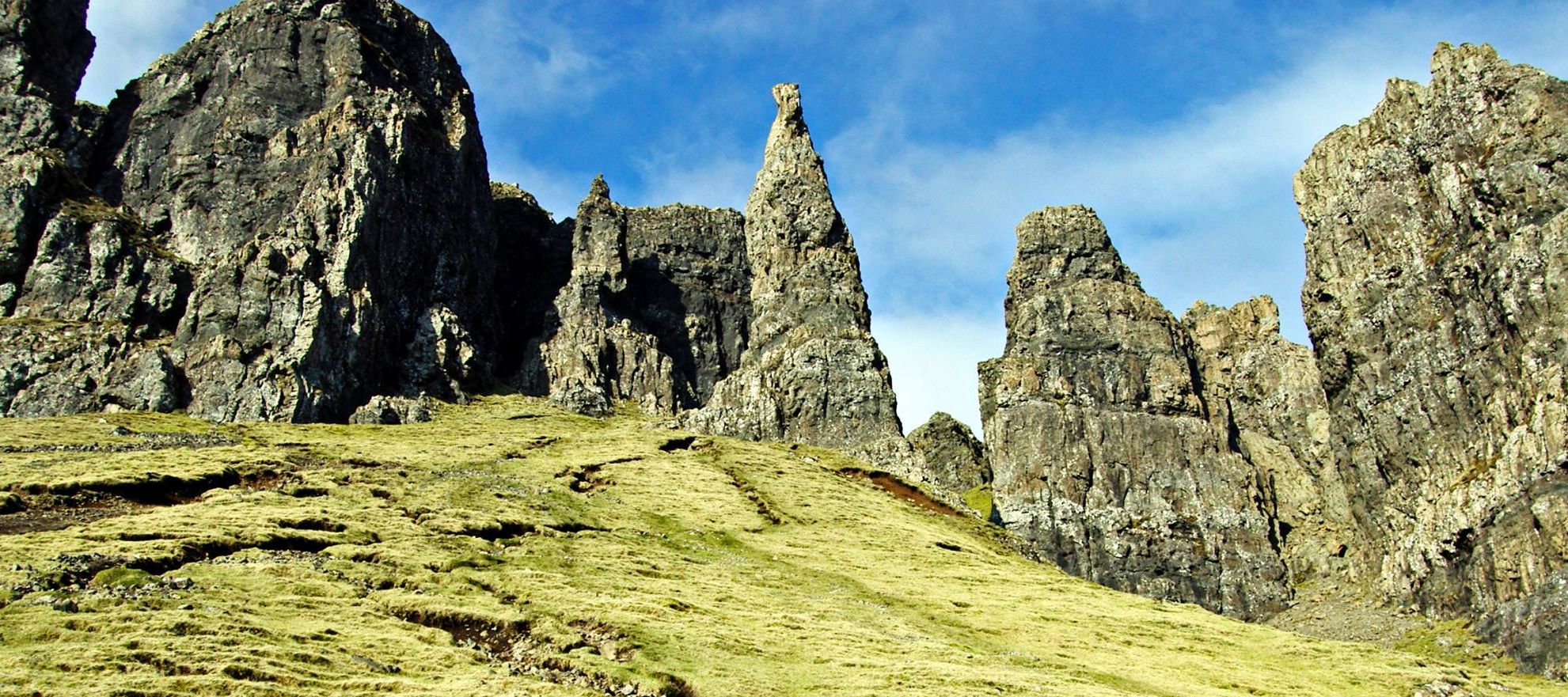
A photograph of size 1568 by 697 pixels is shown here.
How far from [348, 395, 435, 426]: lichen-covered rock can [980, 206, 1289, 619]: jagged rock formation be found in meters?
89.6

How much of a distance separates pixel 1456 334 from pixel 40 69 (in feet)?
649

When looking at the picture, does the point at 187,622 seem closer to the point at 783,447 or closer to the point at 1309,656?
the point at 1309,656

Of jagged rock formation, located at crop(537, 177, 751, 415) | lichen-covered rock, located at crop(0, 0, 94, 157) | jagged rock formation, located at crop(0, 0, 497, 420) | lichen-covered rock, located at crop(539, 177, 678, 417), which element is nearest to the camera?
jagged rock formation, located at crop(0, 0, 497, 420)

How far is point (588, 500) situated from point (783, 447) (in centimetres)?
4681

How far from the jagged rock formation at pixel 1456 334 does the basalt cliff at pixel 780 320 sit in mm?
425

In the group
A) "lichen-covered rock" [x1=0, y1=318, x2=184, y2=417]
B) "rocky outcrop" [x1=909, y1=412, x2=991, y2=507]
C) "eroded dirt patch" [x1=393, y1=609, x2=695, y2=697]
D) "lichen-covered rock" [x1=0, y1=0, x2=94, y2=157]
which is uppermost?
"lichen-covered rock" [x1=0, y1=0, x2=94, y2=157]

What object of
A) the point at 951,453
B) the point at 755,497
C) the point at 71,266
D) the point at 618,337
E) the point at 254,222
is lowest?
the point at 755,497

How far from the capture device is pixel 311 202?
5832 inches

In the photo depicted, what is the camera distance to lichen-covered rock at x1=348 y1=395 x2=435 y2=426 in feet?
432

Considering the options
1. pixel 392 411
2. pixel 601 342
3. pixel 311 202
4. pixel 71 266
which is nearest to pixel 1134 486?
pixel 601 342

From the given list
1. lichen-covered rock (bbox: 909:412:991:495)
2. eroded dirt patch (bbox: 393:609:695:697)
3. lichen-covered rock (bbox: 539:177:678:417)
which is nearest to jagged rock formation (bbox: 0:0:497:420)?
lichen-covered rock (bbox: 539:177:678:417)

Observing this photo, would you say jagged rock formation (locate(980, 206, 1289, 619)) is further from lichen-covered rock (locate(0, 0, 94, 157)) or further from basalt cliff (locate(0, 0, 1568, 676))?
lichen-covered rock (locate(0, 0, 94, 157))

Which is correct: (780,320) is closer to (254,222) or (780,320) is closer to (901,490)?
(901,490)

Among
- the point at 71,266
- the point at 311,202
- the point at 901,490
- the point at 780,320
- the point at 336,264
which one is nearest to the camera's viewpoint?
the point at 901,490
